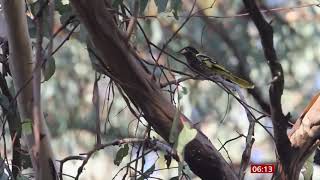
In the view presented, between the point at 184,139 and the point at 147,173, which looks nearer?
the point at 184,139

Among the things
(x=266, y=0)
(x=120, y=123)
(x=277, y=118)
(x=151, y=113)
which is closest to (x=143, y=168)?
(x=151, y=113)

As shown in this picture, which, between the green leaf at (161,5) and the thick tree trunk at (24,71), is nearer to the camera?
the thick tree trunk at (24,71)

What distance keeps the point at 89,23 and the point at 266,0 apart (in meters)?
1.53

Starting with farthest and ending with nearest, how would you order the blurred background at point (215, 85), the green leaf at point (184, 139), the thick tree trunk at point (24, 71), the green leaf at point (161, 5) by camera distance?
the blurred background at point (215, 85)
the green leaf at point (161, 5)
the thick tree trunk at point (24, 71)
the green leaf at point (184, 139)

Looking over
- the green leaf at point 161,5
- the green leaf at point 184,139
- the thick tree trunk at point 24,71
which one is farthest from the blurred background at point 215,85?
the green leaf at point 184,139

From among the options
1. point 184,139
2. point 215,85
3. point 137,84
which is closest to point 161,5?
point 137,84

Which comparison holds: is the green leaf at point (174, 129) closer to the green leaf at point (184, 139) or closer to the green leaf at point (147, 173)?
the green leaf at point (184, 139)

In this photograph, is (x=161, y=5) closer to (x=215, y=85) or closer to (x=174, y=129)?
(x=174, y=129)

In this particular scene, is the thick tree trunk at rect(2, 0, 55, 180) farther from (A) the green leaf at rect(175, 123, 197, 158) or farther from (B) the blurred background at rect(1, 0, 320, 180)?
(B) the blurred background at rect(1, 0, 320, 180)

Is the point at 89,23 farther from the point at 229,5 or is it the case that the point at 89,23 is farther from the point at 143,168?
the point at 229,5

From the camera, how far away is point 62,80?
2828mm

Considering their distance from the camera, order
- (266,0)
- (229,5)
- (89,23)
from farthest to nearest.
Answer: (229,5), (266,0), (89,23)

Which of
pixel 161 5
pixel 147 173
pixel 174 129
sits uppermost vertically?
pixel 161 5

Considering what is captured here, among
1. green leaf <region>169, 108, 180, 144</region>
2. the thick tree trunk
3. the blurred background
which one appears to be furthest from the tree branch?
the blurred background
